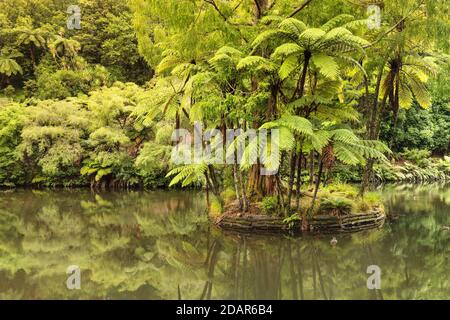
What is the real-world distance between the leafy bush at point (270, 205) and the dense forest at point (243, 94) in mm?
20

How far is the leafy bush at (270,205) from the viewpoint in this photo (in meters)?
8.10

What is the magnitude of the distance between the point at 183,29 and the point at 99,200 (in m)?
6.94

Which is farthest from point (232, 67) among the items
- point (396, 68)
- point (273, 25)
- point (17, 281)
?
point (17, 281)

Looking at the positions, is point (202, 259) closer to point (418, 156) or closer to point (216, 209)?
point (216, 209)

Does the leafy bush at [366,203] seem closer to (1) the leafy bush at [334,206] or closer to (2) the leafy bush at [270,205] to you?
(1) the leafy bush at [334,206]

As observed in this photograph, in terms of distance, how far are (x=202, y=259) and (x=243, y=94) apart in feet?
11.2

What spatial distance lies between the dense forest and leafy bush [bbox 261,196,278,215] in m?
0.02

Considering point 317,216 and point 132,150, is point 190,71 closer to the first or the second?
point 317,216

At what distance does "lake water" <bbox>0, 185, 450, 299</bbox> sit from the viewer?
4879mm

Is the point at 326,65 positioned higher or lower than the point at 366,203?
higher

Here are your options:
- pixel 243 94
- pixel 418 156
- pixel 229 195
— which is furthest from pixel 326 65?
pixel 418 156

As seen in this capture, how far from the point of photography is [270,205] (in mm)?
8109

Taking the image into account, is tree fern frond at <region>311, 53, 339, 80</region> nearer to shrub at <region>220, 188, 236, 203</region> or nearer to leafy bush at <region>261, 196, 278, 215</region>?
leafy bush at <region>261, 196, 278, 215</region>

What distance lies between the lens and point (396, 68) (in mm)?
9555
